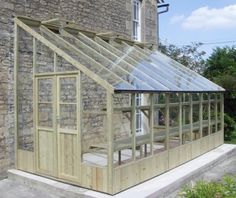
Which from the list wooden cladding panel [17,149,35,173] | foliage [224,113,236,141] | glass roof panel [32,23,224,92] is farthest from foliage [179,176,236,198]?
foliage [224,113,236,141]

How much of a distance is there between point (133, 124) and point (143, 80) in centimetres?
106

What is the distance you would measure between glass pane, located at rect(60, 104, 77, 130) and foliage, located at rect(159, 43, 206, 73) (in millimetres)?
18192

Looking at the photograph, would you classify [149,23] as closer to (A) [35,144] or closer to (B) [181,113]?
(B) [181,113]

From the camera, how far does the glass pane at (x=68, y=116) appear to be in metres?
6.65

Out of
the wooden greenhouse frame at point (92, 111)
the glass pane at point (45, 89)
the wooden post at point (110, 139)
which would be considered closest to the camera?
the wooden post at point (110, 139)

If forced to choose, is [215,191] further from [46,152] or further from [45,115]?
[45,115]

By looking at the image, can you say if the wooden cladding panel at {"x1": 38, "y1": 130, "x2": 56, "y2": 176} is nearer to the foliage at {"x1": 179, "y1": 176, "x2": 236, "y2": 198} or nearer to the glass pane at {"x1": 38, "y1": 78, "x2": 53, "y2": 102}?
the glass pane at {"x1": 38, "y1": 78, "x2": 53, "y2": 102}

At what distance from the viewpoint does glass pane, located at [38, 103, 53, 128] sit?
7160mm

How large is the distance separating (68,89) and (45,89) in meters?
0.72

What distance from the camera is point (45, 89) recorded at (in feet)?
23.9

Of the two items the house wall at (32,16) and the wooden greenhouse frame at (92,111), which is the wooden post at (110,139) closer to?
the wooden greenhouse frame at (92,111)

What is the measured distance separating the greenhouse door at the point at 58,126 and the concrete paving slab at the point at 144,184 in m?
0.27

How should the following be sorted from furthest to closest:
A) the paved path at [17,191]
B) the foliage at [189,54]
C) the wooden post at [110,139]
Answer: the foliage at [189,54] < the paved path at [17,191] < the wooden post at [110,139]

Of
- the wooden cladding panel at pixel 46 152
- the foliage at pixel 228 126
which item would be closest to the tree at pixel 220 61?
the foliage at pixel 228 126
